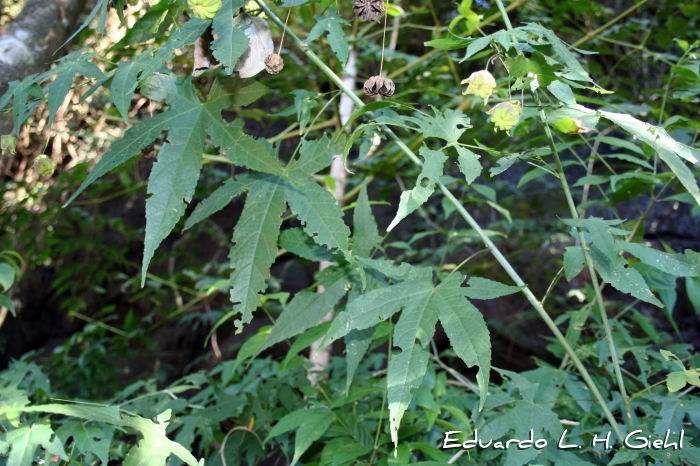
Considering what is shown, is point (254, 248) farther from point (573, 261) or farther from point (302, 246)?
point (573, 261)

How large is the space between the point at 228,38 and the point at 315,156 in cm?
21

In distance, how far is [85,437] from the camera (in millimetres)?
806

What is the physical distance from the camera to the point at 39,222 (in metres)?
2.34

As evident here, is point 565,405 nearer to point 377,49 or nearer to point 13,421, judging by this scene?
point 13,421

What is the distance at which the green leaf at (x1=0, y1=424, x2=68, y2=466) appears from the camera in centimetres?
65

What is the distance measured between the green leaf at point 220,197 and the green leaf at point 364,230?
0.21 meters

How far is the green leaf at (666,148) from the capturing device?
671 mm

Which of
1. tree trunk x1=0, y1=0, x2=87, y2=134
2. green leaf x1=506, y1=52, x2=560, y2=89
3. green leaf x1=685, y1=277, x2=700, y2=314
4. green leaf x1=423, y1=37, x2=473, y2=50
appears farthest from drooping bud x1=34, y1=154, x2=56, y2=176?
green leaf x1=685, y1=277, x2=700, y2=314

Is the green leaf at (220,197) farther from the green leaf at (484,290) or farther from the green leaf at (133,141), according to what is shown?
the green leaf at (484,290)

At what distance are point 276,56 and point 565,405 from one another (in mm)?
833

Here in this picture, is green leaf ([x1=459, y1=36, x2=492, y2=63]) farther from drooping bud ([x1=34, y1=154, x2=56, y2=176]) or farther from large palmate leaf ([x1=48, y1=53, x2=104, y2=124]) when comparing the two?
→ drooping bud ([x1=34, y1=154, x2=56, y2=176])

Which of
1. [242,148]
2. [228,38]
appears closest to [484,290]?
[242,148]

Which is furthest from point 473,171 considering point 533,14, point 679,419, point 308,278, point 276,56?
point 308,278

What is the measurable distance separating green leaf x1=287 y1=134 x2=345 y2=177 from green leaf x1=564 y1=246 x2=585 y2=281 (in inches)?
14.8
